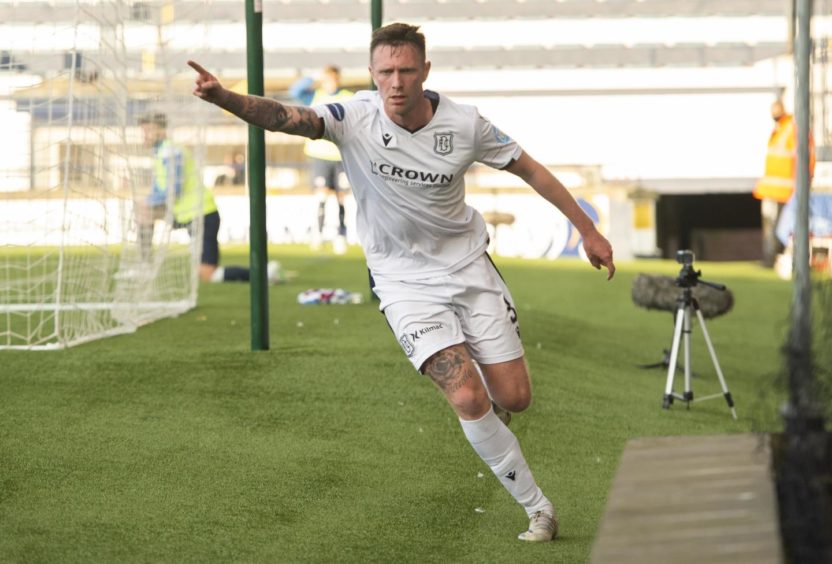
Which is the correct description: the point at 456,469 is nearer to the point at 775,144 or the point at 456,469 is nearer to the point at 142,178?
the point at 142,178

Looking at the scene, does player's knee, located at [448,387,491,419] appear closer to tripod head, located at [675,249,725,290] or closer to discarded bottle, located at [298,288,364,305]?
tripod head, located at [675,249,725,290]

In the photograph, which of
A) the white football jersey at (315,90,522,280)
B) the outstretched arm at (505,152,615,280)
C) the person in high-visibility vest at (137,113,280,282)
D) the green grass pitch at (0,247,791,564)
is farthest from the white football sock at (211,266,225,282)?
the outstretched arm at (505,152,615,280)

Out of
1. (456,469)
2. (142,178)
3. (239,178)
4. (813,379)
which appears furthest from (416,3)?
(813,379)

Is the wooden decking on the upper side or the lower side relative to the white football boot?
upper

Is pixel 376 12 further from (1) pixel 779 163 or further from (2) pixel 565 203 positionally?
(1) pixel 779 163

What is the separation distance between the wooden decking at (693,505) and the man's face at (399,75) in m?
1.83

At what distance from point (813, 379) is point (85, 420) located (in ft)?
14.5

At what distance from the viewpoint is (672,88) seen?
91.1ft

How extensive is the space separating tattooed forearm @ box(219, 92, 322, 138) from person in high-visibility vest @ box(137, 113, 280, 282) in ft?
17.3

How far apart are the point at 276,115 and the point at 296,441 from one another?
6.94 feet

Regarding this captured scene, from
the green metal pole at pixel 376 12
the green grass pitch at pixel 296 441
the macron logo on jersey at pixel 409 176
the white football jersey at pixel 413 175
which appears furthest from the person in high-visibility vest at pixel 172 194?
the macron logo on jersey at pixel 409 176

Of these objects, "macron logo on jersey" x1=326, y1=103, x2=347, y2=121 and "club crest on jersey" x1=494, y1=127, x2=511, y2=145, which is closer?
"macron logo on jersey" x1=326, y1=103, x2=347, y2=121

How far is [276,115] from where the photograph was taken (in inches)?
197

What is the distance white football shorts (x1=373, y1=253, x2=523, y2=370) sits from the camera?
17.1 ft
